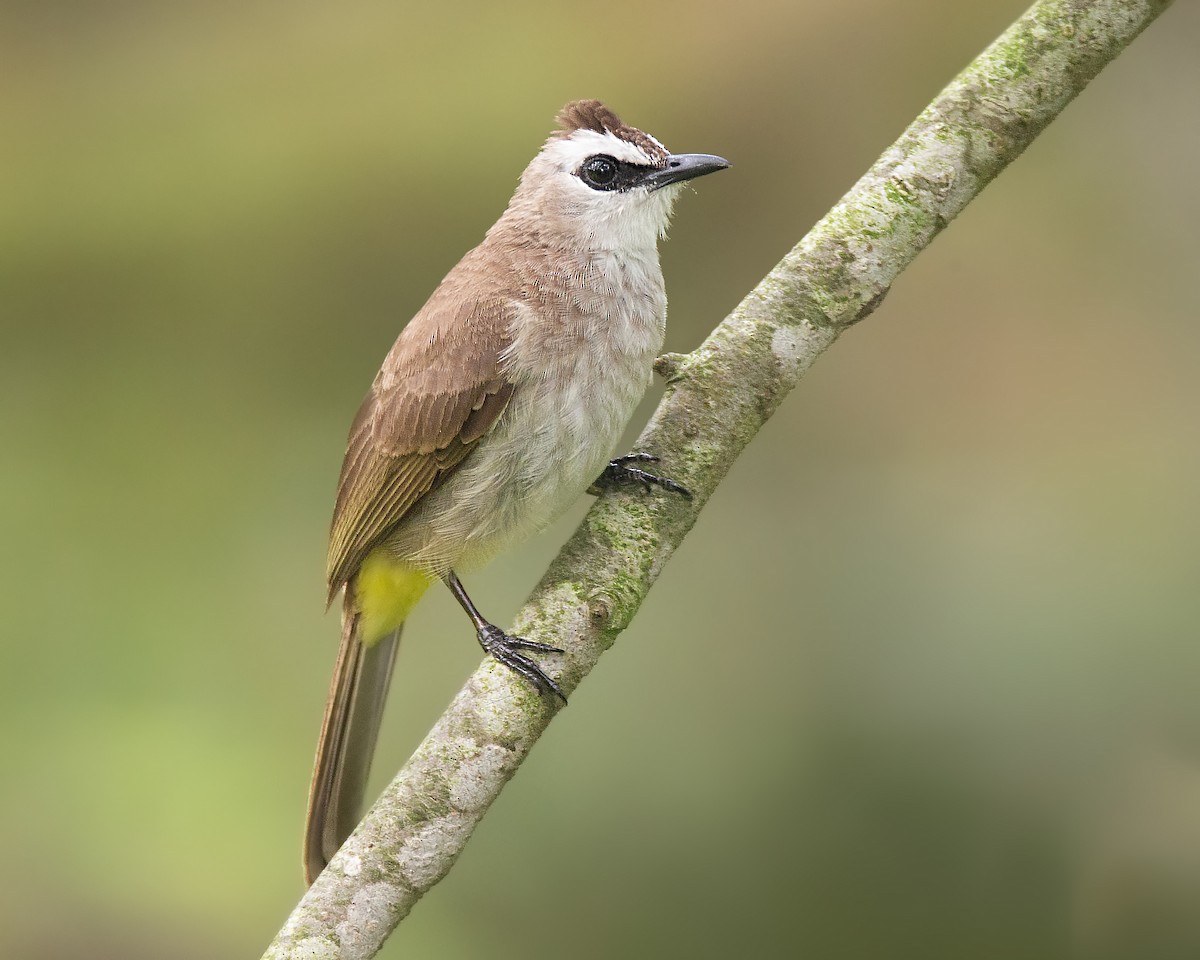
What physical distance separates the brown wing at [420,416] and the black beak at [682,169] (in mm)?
461

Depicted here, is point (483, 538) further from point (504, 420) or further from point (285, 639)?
point (285, 639)

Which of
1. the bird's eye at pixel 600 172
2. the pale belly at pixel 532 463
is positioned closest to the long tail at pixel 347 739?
the pale belly at pixel 532 463

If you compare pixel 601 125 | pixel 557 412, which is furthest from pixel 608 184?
pixel 557 412

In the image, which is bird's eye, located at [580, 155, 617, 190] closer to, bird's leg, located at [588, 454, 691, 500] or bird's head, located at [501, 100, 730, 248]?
bird's head, located at [501, 100, 730, 248]

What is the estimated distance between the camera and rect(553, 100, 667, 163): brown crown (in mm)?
2754

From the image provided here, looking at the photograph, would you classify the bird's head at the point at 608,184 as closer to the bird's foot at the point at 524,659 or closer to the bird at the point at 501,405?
the bird at the point at 501,405

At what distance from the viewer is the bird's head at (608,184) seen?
2.70 metres

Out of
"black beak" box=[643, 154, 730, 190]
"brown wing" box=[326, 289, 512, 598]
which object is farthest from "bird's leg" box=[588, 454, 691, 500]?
"black beak" box=[643, 154, 730, 190]

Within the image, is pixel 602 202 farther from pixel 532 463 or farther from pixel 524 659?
pixel 524 659

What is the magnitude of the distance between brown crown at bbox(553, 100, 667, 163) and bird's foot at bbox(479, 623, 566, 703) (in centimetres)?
118

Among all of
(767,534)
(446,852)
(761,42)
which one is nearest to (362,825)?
(446,852)

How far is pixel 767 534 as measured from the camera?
4387 mm

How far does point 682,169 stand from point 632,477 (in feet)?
2.43

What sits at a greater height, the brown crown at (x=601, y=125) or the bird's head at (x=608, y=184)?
the brown crown at (x=601, y=125)
